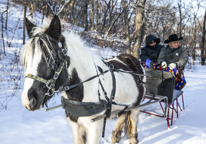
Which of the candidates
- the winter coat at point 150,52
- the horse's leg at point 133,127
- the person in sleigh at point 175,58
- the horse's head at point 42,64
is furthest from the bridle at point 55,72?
the winter coat at point 150,52

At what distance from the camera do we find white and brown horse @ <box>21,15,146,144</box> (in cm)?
134

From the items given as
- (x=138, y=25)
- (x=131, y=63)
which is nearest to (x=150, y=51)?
(x=131, y=63)

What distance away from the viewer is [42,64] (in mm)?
1362

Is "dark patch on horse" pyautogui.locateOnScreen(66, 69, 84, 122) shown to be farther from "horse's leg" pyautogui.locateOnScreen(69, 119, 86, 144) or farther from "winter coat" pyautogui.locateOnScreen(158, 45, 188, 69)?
"winter coat" pyautogui.locateOnScreen(158, 45, 188, 69)

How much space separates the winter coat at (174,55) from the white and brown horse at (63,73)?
1994mm

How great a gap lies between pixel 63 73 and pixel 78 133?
101cm

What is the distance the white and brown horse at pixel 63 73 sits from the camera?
1.34m

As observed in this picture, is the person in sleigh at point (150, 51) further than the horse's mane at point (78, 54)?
Yes

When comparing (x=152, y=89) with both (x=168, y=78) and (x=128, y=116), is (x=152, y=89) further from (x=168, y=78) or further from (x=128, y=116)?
(x=128, y=116)

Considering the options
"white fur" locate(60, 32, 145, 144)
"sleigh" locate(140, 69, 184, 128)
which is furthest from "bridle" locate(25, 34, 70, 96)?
"sleigh" locate(140, 69, 184, 128)

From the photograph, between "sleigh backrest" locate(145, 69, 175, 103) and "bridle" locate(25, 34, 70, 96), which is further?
"sleigh backrest" locate(145, 69, 175, 103)

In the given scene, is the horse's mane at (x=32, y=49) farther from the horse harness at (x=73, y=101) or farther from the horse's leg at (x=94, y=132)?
the horse's leg at (x=94, y=132)

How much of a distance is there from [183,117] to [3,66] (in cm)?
665

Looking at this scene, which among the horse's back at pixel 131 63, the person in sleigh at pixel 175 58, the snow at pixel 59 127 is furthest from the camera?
the person in sleigh at pixel 175 58
